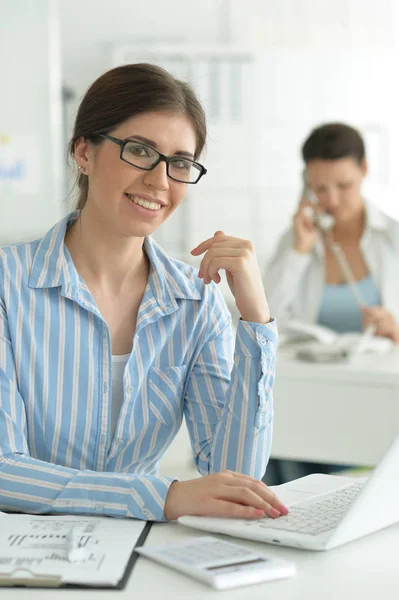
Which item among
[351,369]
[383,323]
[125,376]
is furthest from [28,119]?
[125,376]

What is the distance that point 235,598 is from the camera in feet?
2.94

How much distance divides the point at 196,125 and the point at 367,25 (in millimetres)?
3966

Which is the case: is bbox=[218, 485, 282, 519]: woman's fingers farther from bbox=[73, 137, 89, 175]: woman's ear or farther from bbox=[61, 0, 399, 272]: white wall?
bbox=[61, 0, 399, 272]: white wall

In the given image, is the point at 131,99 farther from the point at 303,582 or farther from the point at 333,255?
the point at 333,255

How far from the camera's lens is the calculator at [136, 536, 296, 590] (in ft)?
3.05

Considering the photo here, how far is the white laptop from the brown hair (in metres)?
0.65

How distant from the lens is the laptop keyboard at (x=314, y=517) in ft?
3.53

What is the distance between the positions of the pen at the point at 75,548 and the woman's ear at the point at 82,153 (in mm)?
716

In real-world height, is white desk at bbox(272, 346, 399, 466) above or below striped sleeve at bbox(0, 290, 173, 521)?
below

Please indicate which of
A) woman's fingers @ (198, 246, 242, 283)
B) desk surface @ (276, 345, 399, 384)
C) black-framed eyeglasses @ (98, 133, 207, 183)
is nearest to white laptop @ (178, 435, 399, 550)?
woman's fingers @ (198, 246, 242, 283)

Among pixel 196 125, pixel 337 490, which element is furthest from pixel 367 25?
pixel 337 490

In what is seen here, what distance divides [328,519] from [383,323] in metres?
2.10

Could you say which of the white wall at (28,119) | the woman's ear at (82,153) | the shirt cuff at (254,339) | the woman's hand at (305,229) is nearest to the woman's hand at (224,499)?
the shirt cuff at (254,339)

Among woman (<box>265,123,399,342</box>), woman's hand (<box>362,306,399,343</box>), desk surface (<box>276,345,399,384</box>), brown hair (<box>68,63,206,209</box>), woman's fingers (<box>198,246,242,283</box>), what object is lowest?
desk surface (<box>276,345,399,384</box>)
